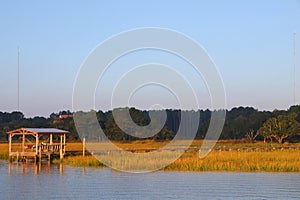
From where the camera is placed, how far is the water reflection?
1545 inches

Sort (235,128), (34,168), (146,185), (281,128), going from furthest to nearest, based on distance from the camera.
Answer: (235,128) < (281,128) < (34,168) < (146,185)

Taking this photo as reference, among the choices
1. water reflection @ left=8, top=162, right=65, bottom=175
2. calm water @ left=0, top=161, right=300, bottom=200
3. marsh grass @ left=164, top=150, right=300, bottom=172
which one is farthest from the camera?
water reflection @ left=8, top=162, right=65, bottom=175

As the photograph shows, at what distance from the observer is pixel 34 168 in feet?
140

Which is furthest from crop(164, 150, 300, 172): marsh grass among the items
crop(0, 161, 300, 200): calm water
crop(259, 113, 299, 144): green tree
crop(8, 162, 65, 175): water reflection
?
crop(259, 113, 299, 144): green tree

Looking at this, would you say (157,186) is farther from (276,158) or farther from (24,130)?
(24,130)

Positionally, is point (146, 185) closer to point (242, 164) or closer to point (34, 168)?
point (242, 164)

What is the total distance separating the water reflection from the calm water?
86 cm

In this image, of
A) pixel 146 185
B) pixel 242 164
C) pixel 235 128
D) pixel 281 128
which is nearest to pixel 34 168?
pixel 146 185

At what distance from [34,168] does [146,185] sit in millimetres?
14669

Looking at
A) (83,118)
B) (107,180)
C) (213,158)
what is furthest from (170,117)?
(107,180)

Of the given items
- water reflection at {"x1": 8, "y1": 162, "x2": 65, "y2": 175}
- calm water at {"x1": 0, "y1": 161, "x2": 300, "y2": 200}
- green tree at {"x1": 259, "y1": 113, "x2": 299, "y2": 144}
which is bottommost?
calm water at {"x1": 0, "y1": 161, "x2": 300, "y2": 200}

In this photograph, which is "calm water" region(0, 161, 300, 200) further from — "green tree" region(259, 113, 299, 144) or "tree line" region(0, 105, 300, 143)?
"tree line" region(0, 105, 300, 143)

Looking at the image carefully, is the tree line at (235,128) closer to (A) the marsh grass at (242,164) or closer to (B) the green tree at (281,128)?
(B) the green tree at (281,128)

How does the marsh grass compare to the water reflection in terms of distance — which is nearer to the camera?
the marsh grass
